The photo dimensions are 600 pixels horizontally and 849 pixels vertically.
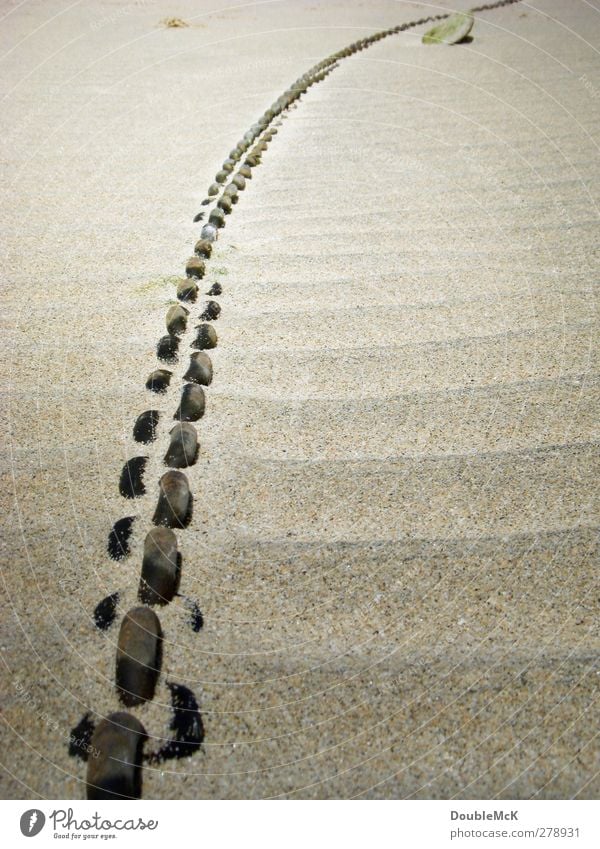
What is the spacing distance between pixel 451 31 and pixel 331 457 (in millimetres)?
6686

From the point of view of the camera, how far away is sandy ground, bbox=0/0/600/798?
1291 mm

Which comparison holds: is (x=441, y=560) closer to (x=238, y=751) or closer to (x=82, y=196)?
(x=238, y=751)

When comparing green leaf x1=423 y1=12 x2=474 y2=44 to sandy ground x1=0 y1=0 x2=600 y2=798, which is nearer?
sandy ground x1=0 y1=0 x2=600 y2=798

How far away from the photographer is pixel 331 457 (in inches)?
74.5
